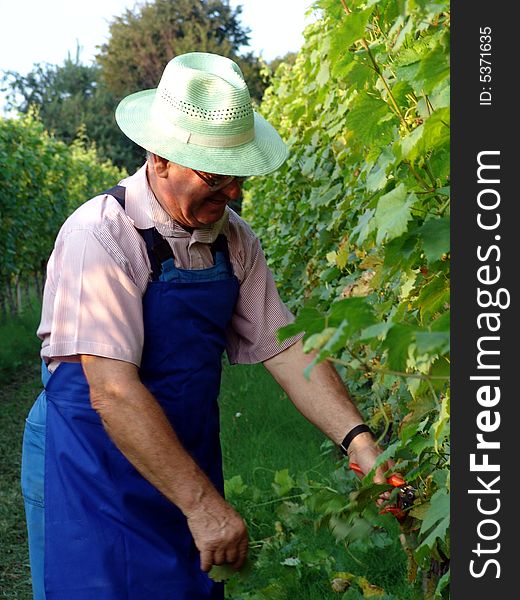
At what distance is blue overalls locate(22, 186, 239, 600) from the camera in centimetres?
256

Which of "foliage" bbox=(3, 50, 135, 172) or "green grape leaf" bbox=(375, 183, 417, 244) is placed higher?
"foliage" bbox=(3, 50, 135, 172)

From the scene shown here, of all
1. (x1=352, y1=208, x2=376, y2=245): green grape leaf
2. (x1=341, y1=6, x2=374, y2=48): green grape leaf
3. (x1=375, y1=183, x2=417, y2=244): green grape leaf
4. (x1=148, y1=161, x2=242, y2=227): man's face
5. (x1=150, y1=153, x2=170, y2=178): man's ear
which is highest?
(x1=150, y1=153, x2=170, y2=178): man's ear

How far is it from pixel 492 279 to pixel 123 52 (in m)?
52.0

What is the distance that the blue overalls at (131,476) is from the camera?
2.56 metres

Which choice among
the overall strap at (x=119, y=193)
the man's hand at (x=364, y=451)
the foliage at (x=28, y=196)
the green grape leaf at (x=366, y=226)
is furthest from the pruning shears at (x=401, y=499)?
the foliage at (x=28, y=196)

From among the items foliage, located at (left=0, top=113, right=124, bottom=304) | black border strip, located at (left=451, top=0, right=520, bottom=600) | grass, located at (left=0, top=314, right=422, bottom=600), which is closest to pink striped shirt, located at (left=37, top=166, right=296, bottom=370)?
grass, located at (left=0, top=314, right=422, bottom=600)

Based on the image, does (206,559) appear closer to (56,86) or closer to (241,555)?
(241,555)

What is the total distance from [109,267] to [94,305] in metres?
0.10

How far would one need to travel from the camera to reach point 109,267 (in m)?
2.46

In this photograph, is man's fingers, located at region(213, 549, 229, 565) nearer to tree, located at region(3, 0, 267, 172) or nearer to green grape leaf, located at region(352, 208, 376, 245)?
green grape leaf, located at region(352, 208, 376, 245)

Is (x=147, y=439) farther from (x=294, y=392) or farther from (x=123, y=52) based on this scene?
(x=123, y=52)

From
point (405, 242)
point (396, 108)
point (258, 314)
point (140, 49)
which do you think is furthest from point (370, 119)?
point (140, 49)

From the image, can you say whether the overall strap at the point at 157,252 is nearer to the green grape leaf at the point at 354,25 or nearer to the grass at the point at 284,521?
the grass at the point at 284,521

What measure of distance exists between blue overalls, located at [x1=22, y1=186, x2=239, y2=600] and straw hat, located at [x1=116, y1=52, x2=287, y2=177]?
0.23m
